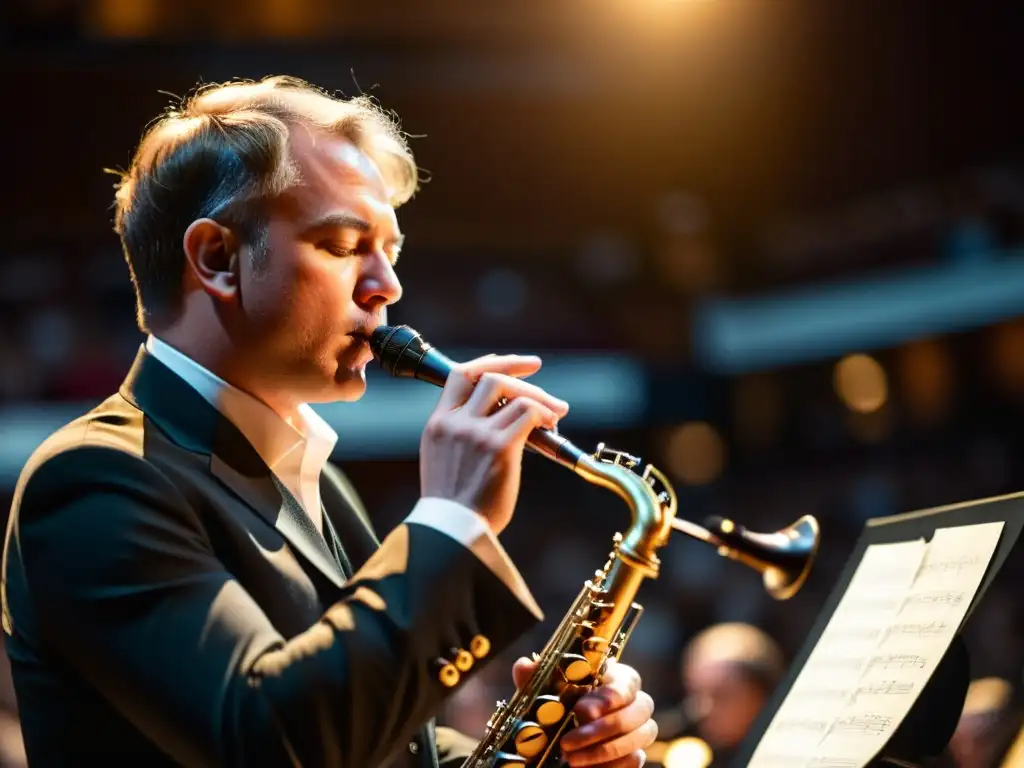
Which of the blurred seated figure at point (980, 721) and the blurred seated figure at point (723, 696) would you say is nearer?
the blurred seated figure at point (980, 721)

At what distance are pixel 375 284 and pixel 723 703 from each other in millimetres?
3673

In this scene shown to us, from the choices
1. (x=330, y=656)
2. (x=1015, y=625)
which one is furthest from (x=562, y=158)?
(x=330, y=656)

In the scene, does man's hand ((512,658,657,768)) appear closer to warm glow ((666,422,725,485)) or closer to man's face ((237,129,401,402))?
man's face ((237,129,401,402))

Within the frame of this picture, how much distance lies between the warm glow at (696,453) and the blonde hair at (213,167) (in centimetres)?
917

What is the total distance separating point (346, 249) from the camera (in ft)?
5.33

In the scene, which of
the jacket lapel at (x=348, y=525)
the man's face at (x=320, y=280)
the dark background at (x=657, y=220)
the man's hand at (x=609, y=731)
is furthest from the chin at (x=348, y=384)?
the dark background at (x=657, y=220)

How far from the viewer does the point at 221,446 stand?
5.22 feet

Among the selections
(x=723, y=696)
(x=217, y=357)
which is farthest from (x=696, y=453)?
(x=217, y=357)

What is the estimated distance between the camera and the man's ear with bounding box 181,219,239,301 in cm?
160

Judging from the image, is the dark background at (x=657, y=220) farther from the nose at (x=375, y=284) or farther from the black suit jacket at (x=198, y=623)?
the black suit jacket at (x=198, y=623)

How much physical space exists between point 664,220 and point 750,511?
9.27 ft

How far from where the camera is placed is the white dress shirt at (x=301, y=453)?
1352 mm

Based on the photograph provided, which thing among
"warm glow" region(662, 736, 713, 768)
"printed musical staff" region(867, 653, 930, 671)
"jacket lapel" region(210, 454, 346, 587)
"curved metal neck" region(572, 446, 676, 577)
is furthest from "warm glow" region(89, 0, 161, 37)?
"printed musical staff" region(867, 653, 930, 671)

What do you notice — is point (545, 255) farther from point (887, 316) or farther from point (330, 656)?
point (330, 656)
